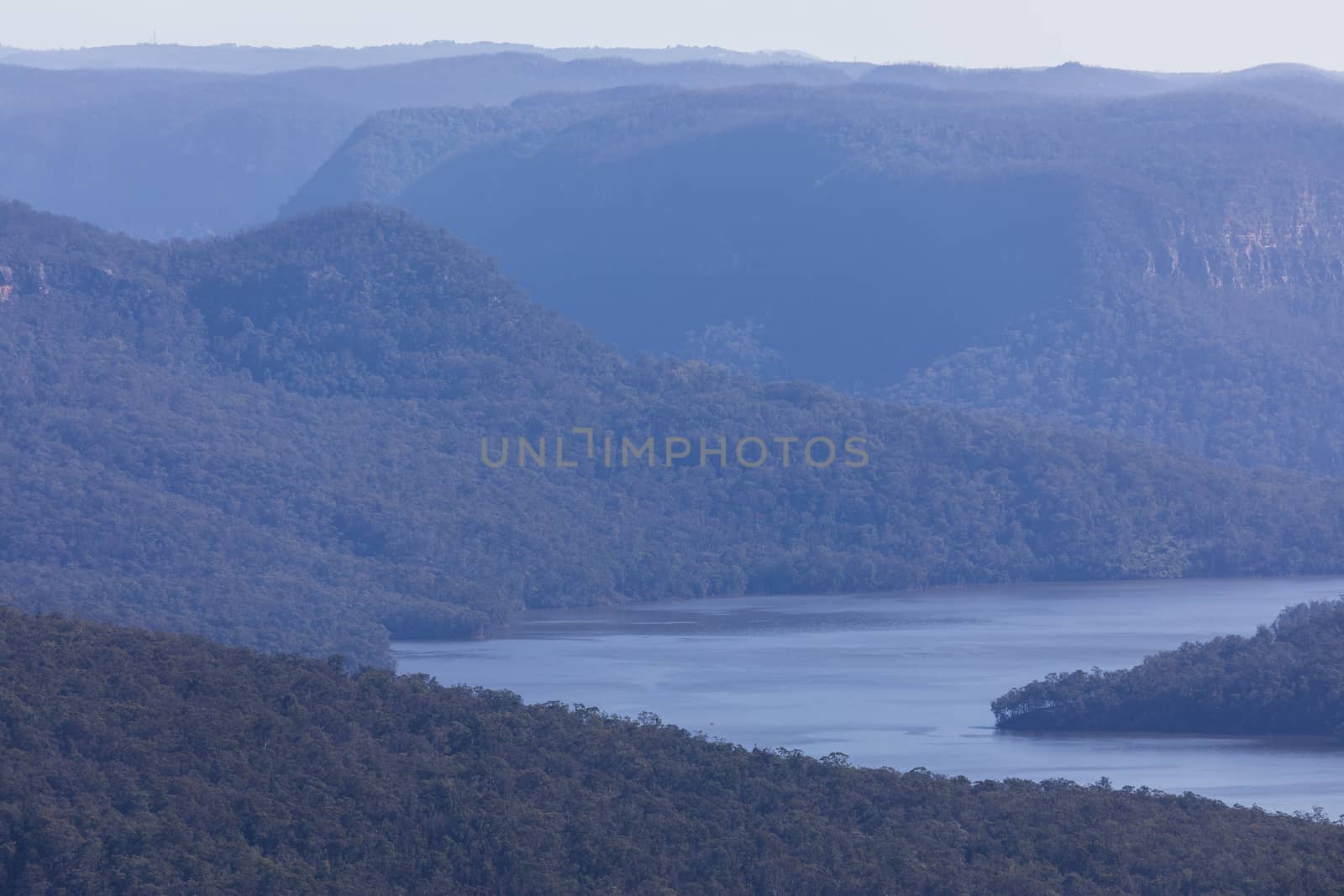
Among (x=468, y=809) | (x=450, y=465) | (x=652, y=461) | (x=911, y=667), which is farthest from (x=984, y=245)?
(x=468, y=809)

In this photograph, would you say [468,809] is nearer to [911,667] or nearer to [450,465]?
[911,667]

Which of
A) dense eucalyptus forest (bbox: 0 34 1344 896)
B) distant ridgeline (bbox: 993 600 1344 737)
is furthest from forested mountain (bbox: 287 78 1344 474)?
distant ridgeline (bbox: 993 600 1344 737)

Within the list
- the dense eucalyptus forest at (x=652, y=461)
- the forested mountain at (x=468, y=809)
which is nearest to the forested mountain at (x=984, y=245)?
the dense eucalyptus forest at (x=652, y=461)

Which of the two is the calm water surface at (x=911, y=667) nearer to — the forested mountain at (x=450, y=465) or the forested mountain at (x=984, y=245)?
the forested mountain at (x=450, y=465)

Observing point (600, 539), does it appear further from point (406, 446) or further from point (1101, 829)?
point (1101, 829)

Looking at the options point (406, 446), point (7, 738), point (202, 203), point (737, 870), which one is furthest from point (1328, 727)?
point (202, 203)

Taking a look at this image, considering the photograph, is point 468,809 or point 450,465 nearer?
point 468,809
